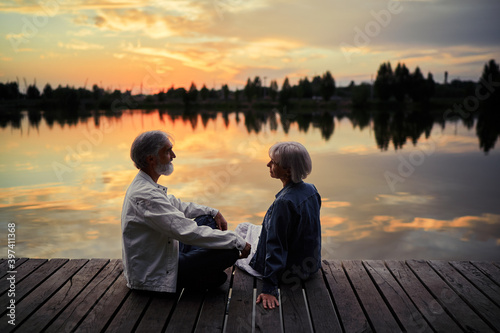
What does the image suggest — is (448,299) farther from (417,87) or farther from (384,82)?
(384,82)

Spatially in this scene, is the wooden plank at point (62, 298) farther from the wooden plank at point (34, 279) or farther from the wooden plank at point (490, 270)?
the wooden plank at point (490, 270)

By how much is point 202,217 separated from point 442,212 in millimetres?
6335

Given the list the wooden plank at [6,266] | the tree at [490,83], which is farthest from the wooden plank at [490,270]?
the tree at [490,83]

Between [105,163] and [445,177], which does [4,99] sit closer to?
[105,163]

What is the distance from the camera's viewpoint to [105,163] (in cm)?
1447

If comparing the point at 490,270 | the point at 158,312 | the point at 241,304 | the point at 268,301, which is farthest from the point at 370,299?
the point at 158,312

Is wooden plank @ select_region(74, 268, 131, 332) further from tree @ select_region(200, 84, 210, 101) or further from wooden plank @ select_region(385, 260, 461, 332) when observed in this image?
tree @ select_region(200, 84, 210, 101)

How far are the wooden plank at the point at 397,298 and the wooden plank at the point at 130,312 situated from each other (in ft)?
6.67

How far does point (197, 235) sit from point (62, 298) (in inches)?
54.6

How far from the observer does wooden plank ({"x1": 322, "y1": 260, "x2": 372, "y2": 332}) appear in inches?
119

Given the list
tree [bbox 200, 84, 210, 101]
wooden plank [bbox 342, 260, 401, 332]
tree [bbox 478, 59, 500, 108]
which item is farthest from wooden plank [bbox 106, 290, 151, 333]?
tree [bbox 200, 84, 210, 101]

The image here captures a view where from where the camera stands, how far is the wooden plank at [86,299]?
9.98 ft

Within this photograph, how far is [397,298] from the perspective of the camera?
11.4 feet

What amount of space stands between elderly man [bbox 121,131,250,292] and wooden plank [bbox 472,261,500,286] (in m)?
2.42
